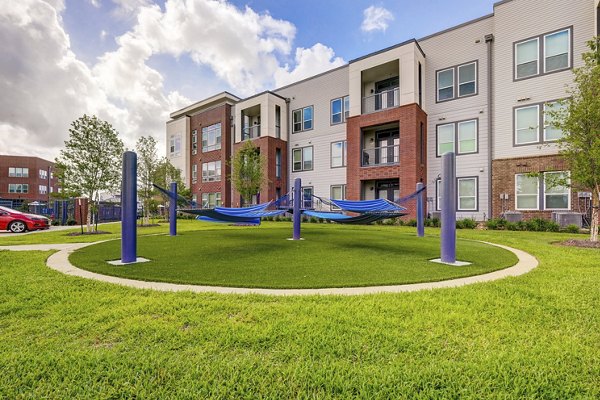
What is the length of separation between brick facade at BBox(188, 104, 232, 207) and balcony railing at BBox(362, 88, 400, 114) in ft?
40.6

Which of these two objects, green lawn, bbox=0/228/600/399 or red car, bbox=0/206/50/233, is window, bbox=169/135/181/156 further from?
green lawn, bbox=0/228/600/399

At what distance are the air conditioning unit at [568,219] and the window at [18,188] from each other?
229ft

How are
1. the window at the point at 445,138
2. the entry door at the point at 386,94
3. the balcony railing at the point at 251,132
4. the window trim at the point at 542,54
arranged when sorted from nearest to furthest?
the window trim at the point at 542,54 < the window at the point at 445,138 < the entry door at the point at 386,94 < the balcony railing at the point at 251,132

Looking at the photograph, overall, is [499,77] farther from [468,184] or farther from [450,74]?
[468,184]

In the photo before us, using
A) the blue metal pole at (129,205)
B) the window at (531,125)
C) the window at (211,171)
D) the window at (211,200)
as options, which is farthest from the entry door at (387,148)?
the window at (211,200)

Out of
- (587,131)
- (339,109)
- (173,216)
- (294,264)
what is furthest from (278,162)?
(294,264)

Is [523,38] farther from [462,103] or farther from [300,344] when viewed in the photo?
[300,344]

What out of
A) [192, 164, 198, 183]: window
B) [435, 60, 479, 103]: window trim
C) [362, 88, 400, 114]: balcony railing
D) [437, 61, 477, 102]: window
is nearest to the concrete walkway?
[435, 60, 479, 103]: window trim

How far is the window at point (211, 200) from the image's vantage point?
1050 inches

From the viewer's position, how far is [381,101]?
18.2m

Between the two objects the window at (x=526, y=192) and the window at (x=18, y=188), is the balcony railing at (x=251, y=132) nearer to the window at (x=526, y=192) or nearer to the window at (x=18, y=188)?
the window at (x=526, y=192)

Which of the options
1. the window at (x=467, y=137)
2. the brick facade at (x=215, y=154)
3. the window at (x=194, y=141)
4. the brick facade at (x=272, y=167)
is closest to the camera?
the window at (x=467, y=137)

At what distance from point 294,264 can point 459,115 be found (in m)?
14.3

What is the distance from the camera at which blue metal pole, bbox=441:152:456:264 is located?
5801mm
